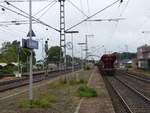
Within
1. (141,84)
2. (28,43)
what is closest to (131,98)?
(28,43)

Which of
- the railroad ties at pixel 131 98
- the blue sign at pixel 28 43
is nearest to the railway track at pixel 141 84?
the railroad ties at pixel 131 98

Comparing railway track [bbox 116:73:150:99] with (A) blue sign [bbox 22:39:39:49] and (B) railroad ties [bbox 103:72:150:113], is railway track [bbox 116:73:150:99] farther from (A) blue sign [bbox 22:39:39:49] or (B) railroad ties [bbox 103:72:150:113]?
(A) blue sign [bbox 22:39:39:49]

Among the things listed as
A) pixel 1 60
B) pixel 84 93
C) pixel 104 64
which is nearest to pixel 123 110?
pixel 84 93

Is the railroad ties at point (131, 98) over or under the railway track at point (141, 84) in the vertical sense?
under

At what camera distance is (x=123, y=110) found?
19125 millimetres

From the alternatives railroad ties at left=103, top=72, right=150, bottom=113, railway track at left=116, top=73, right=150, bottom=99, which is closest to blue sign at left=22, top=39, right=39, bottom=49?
railroad ties at left=103, top=72, right=150, bottom=113

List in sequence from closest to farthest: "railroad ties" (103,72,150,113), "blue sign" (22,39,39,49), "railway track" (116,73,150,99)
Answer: "blue sign" (22,39,39,49) < "railroad ties" (103,72,150,113) < "railway track" (116,73,150,99)

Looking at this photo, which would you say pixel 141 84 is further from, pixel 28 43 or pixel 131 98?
pixel 28 43

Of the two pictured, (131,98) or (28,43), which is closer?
(28,43)

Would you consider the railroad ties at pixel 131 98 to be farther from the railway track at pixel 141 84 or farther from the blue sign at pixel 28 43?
the blue sign at pixel 28 43

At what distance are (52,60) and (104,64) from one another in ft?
350

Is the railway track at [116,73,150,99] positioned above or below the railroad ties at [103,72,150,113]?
above

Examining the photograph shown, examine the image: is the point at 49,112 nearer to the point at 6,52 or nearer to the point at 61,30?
the point at 61,30

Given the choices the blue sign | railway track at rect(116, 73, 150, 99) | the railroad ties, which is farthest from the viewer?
railway track at rect(116, 73, 150, 99)
